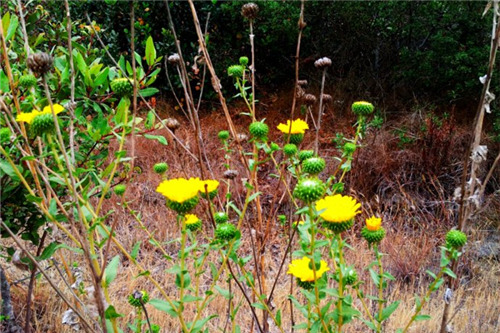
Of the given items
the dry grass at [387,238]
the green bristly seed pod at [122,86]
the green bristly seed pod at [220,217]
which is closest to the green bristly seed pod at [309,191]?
the green bristly seed pod at [220,217]

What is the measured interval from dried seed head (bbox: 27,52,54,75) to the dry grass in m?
0.95

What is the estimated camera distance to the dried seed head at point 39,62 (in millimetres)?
825

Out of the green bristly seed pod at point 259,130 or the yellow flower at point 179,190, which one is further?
the green bristly seed pod at point 259,130

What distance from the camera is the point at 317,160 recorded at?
1.18 metres

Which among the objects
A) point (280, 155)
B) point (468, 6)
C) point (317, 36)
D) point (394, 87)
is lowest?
point (280, 155)

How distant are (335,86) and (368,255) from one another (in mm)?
2692

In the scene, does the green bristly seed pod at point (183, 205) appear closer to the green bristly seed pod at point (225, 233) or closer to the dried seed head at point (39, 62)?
the green bristly seed pod at point (225, 233)

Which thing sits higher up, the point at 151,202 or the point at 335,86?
the point at 335,86

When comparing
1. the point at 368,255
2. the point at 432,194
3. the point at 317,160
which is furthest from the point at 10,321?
the point at 432,194

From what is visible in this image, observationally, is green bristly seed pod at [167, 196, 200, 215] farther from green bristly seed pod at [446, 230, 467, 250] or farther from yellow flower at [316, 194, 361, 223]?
green bristly seed pod at [446, 230, 467, 250]

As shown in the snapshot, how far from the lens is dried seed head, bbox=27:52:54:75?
82 centimetres

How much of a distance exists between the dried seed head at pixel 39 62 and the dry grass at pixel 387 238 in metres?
0.95

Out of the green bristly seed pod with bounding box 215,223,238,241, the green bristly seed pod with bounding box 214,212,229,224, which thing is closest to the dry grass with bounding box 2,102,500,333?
the green bristly seed pod with bounding box 214,212,229,224

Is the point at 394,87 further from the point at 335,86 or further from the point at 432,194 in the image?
the point at 432,194
